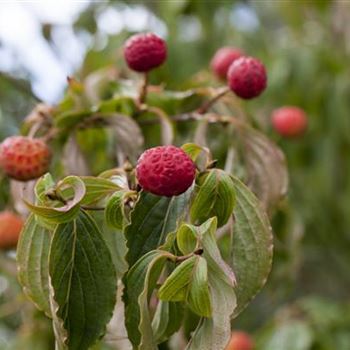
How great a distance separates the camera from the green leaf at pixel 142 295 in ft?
3.70

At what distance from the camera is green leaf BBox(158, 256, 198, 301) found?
114cm

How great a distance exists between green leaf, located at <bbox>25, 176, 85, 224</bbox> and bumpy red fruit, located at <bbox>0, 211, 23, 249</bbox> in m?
0.96

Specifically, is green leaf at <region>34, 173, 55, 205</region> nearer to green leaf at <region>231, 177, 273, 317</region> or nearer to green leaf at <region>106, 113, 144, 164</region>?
green leaf at <region>231, 177, 273, 317</region>

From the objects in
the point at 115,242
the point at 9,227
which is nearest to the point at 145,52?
the point at 115,242

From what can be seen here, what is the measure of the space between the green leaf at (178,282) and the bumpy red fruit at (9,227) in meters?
1.02

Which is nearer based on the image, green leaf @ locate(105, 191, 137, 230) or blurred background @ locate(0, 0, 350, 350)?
green leaf @ locate(105, 191, 137, 230)

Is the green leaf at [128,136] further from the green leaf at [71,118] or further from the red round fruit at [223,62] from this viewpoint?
the red round fruit at [223,62]

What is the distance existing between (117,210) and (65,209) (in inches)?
3.9

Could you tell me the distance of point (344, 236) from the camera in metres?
3.41

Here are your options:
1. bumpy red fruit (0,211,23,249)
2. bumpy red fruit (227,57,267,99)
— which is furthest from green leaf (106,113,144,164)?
bumpy red fruit (0,211,23,249)

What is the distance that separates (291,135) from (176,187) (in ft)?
4.72

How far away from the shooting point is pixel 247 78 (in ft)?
5.12

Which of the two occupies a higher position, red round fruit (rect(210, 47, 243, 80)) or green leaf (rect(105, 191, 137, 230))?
green leaf (rect(105, 191, 137, 230))

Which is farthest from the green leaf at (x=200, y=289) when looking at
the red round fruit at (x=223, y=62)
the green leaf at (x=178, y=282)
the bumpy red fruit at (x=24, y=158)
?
the red round fruit at (x=223, y=62)
